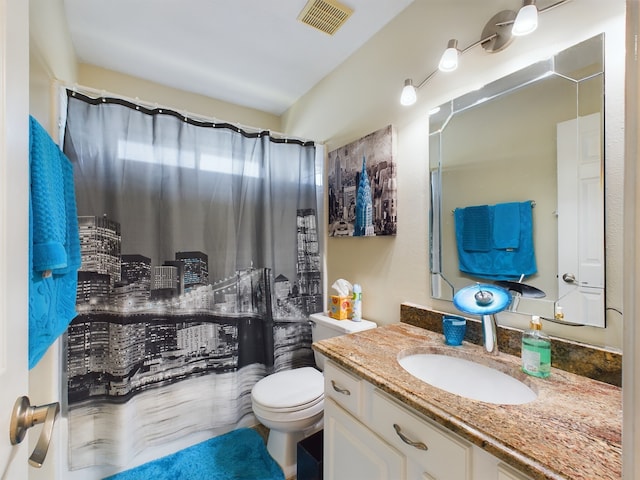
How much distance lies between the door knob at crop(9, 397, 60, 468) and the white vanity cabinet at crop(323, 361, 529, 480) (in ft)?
2.54

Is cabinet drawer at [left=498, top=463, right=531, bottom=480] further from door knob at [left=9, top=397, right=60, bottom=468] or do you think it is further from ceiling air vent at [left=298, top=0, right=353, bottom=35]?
ceiling air vent at [left=298, top=0, right=353, bottom=35]

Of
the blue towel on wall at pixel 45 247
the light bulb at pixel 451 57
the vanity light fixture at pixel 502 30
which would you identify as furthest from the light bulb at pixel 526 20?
the blue towel on wall at pixel 45 247

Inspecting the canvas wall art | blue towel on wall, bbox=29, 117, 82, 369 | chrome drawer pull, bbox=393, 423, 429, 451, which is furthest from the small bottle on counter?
blue towel on wall, bbox=29, 117, 82, 369

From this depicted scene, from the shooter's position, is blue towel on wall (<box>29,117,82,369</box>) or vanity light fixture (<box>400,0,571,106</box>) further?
vanity light fixture (<box>400,0,571,106</box>)

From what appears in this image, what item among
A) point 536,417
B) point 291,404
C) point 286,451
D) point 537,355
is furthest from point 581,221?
point 286,451

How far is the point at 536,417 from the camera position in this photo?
0.67 metres

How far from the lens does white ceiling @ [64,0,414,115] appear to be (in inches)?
58.1

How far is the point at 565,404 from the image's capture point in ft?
2.37

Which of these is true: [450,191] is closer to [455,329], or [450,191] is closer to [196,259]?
[455,329]

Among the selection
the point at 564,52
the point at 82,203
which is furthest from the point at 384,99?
the point at 82,203

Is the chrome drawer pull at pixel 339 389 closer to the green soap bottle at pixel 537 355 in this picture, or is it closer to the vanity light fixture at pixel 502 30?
the green soap bottle at pixel 537 355

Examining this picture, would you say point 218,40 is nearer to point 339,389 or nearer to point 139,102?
point 139,102

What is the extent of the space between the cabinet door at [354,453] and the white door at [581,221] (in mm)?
739

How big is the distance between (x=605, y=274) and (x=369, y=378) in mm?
789
